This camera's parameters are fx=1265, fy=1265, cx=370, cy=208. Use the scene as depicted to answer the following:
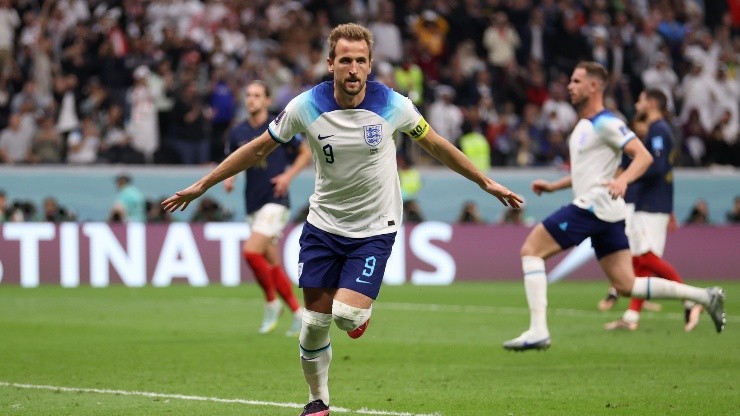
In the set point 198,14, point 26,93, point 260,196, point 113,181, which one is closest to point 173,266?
point 113,181

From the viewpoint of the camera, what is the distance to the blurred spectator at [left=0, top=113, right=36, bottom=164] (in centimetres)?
2305

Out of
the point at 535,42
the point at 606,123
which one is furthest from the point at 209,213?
the point at 606,123

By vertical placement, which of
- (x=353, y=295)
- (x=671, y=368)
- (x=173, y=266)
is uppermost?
(x=353, y=295)

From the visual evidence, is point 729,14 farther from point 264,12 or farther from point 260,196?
point 260,196

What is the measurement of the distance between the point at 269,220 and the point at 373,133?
6195 mm

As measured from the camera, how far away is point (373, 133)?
25.6 feet

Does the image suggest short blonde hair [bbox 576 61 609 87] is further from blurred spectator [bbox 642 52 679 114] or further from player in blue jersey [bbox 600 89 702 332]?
blurred spectator [bbox 642 52 679 114]

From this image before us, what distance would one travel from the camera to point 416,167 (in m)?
25.4

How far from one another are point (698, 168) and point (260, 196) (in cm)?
1469

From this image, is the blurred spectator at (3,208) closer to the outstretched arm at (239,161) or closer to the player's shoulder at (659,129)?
the player's shoulder at (659,129)

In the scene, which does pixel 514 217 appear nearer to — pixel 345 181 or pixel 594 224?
pixel 594 224

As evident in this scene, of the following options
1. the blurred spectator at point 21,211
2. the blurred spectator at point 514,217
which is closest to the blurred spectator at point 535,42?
Answer: the blurred spectator at point 514,217

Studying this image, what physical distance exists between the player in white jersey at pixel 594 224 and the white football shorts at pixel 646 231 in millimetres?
2924

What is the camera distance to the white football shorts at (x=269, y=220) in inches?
545
